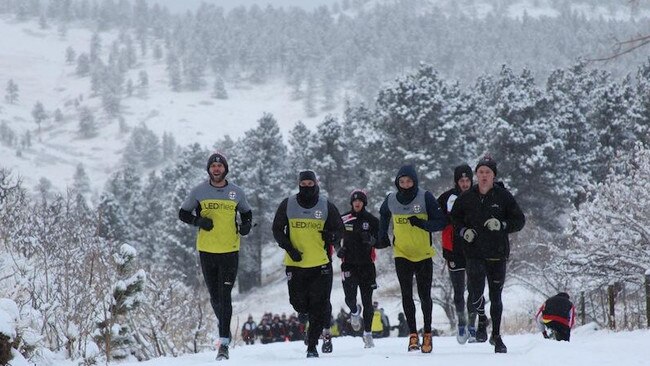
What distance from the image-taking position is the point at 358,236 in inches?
385

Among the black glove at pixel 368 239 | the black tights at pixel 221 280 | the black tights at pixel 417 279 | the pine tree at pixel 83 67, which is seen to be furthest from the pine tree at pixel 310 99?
the black tights at pixel 221 280

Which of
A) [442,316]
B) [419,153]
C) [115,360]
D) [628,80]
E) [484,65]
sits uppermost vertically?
[484,65]

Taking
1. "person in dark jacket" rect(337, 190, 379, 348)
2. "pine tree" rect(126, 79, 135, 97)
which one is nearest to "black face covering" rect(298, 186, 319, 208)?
"person in dark jacket" rect(337, 190, 379, 348)

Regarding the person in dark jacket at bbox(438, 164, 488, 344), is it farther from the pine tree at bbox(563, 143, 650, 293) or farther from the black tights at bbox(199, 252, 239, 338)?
the pine tree at bbox(563, 143, 650, 293)

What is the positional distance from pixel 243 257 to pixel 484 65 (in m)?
115

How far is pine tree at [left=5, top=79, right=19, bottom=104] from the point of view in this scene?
163000 mm

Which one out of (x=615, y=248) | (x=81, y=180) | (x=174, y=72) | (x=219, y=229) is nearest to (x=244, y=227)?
(x=219, y=229)

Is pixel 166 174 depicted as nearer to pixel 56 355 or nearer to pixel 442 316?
pixel 442 316

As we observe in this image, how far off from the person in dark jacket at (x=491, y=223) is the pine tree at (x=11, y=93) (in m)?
171

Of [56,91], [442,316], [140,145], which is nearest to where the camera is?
[442,316]

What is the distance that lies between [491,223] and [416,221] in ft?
3.08

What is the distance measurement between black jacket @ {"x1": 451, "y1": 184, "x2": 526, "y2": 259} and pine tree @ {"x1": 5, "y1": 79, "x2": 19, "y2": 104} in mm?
170617

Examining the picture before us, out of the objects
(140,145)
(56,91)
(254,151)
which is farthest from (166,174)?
(56,91)

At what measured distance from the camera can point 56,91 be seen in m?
177
